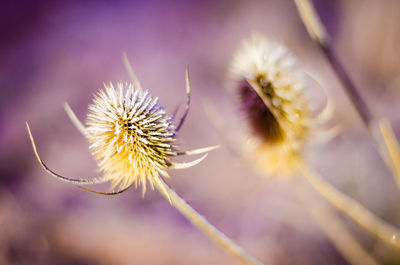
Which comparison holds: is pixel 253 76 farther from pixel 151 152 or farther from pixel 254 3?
pixel 254 3

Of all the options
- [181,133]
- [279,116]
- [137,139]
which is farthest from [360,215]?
[181,133]

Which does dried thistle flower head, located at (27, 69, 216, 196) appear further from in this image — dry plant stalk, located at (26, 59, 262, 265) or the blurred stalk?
the blurred stalk

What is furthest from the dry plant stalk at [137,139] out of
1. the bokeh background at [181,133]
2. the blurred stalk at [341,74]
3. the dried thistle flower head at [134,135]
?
the bokeh background at [181,133]

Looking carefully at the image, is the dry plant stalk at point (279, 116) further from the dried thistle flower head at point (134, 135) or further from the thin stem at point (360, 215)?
the dried thistle flower head at point (134, 135)

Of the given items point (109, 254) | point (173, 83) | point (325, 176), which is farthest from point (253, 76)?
point (173, 83)

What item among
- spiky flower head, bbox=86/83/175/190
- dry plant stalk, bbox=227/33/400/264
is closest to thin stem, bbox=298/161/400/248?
dry plant stalk, bbox=227/33/400/264

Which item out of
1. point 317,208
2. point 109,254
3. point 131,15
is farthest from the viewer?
point 131,15
